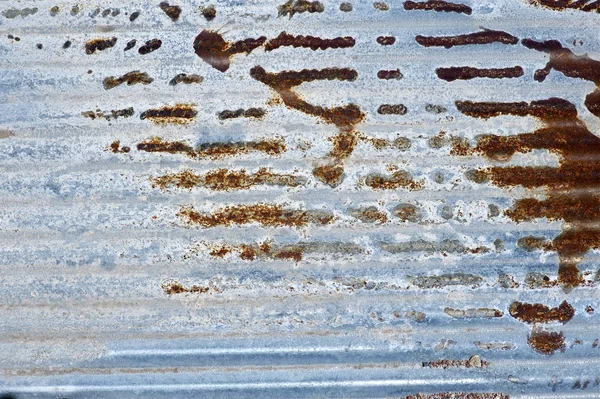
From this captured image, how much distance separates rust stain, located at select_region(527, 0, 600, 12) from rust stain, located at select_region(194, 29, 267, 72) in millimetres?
828

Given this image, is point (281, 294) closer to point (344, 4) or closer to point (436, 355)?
point (436, 355)

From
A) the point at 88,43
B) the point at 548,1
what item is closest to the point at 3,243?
the point at 88,43

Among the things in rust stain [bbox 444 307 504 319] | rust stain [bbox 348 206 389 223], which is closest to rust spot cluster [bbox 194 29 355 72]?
rust stain [bbox 348 206 389 223]

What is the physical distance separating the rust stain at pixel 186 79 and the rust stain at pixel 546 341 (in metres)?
1.24

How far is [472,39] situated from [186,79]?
856 mm

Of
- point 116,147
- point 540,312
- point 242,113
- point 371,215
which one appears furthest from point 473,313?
point 116,147

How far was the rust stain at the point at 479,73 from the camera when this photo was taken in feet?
4.31

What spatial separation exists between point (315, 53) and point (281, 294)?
2.37 ft

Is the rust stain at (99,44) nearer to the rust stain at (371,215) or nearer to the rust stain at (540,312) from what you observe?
the rust stain at (371,215)

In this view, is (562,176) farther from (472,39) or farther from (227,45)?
(227,45)

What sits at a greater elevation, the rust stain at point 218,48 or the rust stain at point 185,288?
the rust stain at point 218,48

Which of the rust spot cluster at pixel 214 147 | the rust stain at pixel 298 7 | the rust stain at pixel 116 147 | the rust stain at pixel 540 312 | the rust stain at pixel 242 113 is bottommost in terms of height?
the rust stain at pixel 540 312

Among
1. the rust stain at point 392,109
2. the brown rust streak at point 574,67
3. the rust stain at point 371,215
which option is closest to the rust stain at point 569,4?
the brown rust streak at point 574,67

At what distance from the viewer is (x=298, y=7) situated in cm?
133
